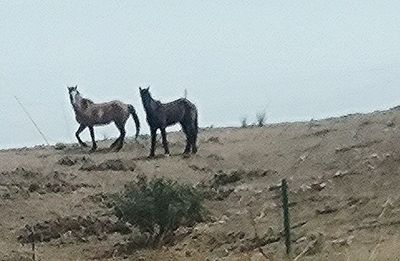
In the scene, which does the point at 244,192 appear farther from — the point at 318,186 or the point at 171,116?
the point at 171,116

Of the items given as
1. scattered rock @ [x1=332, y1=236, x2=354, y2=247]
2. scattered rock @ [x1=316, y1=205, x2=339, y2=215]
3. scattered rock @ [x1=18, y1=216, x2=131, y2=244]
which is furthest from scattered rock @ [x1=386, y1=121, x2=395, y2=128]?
scattered rock @ [x1=332, y1=236, x2=354, y2=247]

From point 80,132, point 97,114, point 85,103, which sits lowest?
point 80,132

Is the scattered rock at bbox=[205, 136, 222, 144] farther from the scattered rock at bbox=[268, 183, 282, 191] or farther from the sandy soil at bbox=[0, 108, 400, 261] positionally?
the scattered rock at bbox=[268, 183, 282, 191]

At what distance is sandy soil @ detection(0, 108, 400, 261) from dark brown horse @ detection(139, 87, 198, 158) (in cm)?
76

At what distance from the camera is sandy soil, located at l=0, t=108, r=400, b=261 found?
17312mm

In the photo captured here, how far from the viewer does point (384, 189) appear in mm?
21266

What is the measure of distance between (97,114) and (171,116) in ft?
13.2

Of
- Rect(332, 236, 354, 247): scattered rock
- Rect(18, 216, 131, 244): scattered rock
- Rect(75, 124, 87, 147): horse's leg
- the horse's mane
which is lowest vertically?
Rect(332, 236, 354, 247): scattered rock

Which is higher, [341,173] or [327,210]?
[341,173]

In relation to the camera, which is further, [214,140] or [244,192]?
[214,140]

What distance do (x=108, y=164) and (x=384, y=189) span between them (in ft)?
43.9

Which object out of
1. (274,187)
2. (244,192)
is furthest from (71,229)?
(274,187)

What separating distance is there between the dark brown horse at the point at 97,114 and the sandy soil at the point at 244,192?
71 centimetres

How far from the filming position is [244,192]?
27.0 metres
